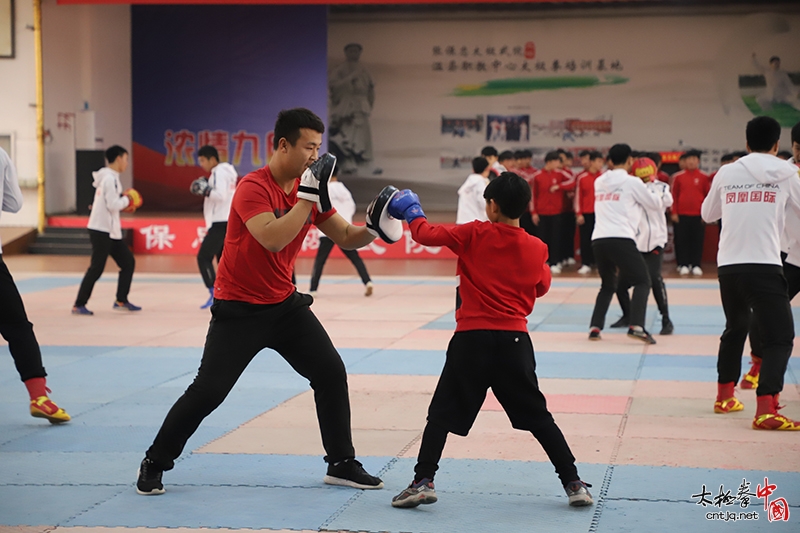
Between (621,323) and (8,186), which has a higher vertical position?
(8,186)

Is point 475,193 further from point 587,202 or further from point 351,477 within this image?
point 351,477

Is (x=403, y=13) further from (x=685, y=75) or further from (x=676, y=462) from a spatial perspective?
(x=676, y=462)

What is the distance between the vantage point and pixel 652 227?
32.6 ft

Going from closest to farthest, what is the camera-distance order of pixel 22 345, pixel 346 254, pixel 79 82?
pixel 22 345
pixel 346 254
pixel 79 82

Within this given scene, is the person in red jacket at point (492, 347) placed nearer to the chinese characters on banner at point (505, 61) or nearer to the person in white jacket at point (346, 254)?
the person in white jacket at point (346, 254)

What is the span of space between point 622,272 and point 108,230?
5.99 m

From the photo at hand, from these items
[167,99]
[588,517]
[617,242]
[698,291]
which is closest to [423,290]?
[698,291]

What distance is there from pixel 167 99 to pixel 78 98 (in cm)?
289

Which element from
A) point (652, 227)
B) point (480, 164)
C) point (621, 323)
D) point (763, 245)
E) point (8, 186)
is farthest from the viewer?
point (480, 164)

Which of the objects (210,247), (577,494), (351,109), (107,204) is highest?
(351,109)

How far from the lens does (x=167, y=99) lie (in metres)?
23.8

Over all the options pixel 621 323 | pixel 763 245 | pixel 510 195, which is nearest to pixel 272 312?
pixel 510 195

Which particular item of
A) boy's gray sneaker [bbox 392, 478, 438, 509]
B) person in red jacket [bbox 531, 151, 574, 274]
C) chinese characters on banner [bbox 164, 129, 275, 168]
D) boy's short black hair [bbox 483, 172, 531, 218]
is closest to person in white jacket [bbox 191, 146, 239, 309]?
person in red jacket [bbox 531, 151, 574, 274]

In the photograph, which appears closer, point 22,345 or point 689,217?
point 22,345
